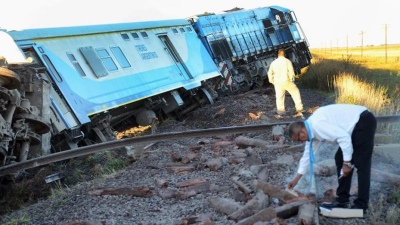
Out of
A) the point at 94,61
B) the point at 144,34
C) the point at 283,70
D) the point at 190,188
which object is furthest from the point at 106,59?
the point at 190,188

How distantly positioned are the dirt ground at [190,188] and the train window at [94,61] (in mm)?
2957

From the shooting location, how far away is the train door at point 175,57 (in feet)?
50.3

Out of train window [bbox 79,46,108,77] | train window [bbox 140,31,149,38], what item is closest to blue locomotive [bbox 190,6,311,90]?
train window [bbox 140,31,149,38]

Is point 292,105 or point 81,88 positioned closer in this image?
point 81,88

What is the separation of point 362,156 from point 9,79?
634 cm

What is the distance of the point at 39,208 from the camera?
22.4 ft

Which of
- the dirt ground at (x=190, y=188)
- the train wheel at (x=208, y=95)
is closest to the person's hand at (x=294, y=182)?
the dirt ground at (x=190, y=188)

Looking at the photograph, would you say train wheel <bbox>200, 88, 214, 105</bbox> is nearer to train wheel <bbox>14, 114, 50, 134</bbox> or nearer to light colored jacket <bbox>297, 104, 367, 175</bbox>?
train wheel <bbox>14, 114, 50, 134</bbox>

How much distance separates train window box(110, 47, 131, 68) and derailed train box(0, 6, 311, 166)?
33 mm

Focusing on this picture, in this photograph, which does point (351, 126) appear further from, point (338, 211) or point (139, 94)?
point (139, 94)

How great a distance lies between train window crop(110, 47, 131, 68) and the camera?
12.8m

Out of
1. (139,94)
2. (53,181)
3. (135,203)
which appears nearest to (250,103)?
(139,94)

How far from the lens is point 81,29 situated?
12.2 m

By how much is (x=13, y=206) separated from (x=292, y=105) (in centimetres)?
1013
